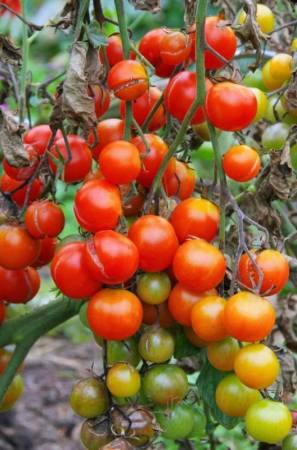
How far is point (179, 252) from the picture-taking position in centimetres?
86

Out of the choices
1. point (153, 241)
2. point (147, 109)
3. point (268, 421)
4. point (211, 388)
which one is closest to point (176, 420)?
point (211, 388)

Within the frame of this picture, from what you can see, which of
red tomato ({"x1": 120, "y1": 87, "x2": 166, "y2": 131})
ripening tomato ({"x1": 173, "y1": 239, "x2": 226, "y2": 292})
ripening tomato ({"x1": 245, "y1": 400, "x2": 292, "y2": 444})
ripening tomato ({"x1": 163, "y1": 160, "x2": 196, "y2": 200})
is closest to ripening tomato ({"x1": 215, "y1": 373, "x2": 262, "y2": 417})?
ripening tomato ({"x1": 245, "y1": 400, "x2": 292, "y2": 444})

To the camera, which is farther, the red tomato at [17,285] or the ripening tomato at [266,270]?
the red tomato at [17,285]

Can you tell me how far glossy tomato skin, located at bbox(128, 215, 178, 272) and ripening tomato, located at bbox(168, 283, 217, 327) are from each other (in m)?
0.03

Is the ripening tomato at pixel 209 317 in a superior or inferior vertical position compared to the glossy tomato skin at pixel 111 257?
inferior

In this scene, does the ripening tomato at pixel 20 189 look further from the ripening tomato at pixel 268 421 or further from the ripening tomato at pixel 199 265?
the ripening tomato at pixel 268 421

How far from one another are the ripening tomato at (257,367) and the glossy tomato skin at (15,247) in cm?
30

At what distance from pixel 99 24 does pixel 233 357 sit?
0.45 meters

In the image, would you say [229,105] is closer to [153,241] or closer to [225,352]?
[153,241]

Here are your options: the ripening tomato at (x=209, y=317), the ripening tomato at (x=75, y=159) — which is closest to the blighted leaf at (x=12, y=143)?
the ripening tomato at (x=75, y=159)

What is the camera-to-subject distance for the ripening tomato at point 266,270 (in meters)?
0.86

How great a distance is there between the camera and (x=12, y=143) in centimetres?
92

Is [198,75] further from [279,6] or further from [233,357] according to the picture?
[279,6]

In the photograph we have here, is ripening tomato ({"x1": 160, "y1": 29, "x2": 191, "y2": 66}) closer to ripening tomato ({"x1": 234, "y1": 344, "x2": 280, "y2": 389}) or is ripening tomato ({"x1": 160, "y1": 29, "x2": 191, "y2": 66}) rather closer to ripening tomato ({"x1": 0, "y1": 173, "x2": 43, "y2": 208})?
ripening tomato ({"x1": 0, "y1": 173, "x2": 43, "y2": 208})
